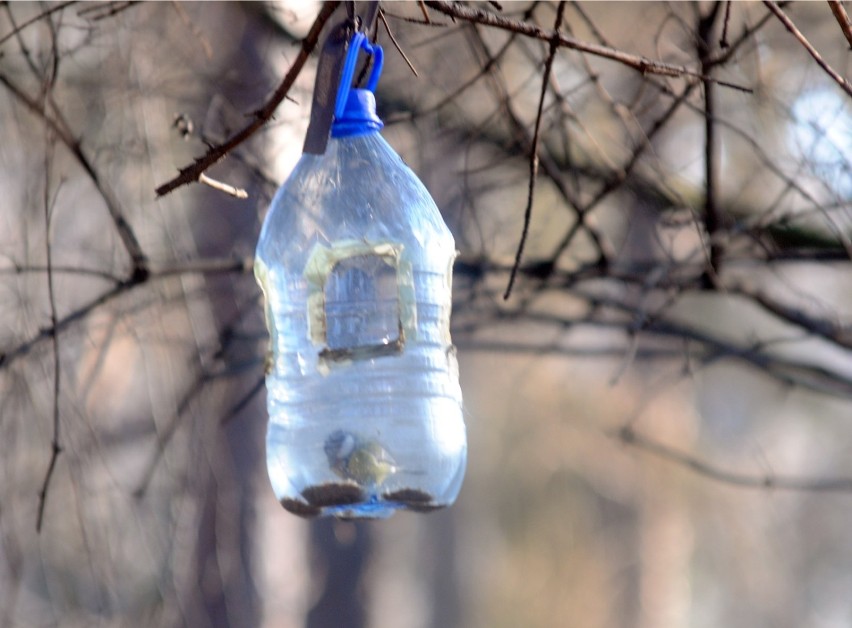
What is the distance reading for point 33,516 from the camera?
12.6 feet

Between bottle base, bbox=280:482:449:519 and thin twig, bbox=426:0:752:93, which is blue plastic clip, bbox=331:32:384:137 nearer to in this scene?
thin twig, bbox=426:0:752:93

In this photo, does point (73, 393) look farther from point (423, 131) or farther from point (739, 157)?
point (739, 157)

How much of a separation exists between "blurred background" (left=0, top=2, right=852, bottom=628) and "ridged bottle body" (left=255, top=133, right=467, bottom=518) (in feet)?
1.08

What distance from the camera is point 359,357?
2.42m

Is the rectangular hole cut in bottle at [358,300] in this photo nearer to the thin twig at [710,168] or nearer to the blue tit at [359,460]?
the blue tit at [359,460]

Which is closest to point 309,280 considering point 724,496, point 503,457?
point 503,457

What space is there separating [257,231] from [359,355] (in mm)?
2614

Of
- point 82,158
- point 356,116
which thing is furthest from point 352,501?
point 82,158

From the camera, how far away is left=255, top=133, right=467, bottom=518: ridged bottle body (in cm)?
230

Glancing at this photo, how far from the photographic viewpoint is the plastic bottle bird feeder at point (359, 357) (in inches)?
90.3

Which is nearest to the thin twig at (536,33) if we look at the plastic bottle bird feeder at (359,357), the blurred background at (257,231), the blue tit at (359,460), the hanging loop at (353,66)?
the blurred background at (257,231)

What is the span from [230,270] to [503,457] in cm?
601

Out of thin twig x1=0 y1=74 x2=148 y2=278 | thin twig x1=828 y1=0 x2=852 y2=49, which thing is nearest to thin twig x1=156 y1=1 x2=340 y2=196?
thin twig x1=828 y1=0 x2=852 y2=49

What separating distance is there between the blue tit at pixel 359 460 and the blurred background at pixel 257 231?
604 millimetres
